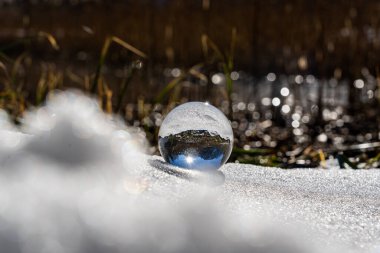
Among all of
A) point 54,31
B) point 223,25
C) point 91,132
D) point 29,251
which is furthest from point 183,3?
point 29,251

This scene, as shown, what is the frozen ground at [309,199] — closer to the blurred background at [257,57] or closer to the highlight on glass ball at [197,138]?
the highlight on glass ball at [197,138]

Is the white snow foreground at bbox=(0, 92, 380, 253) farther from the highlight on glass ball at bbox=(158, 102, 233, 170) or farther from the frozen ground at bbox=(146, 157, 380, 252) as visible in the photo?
the highlight on glass ball at bbox=(158, 102, 233, 170)

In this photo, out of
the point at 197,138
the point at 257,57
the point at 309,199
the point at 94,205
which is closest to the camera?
the point at 94,205

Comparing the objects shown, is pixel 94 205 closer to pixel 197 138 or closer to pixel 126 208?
pixel 126 208

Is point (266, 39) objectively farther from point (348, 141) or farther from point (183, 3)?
point (348, 141)

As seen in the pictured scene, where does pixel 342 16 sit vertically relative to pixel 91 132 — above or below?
above

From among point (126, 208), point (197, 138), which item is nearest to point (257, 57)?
point (197, 138)

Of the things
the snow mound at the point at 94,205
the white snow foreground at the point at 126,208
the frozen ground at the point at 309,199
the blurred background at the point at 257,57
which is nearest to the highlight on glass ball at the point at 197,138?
the frozen ground at the point at 309,199
